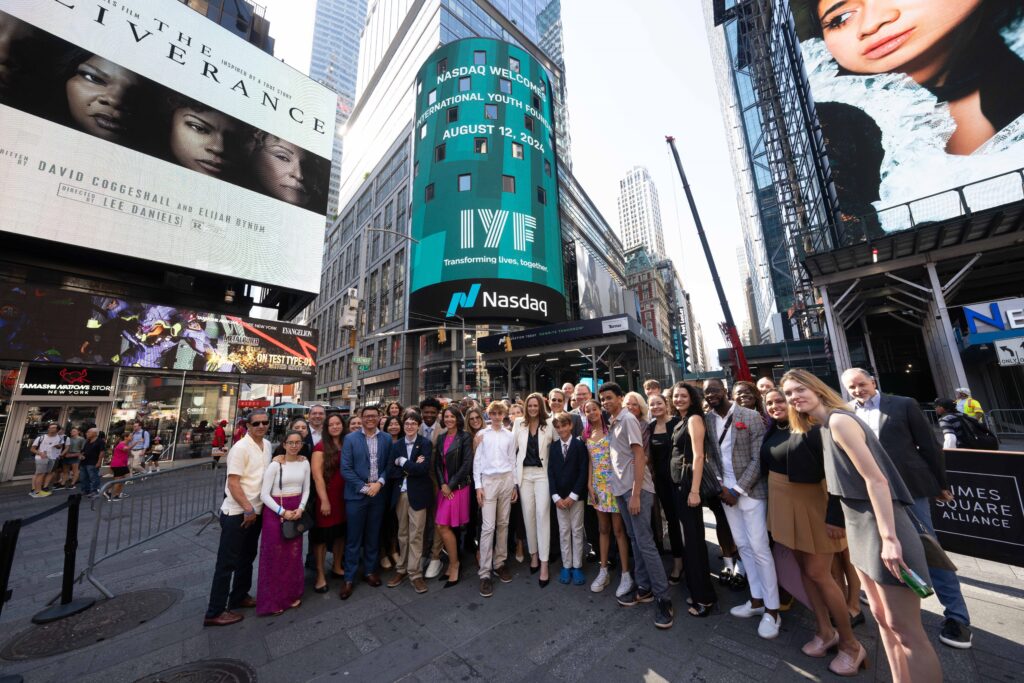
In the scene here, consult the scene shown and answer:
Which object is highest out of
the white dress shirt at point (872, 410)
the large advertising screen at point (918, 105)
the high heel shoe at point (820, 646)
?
the large advertising screen at point (918, 105)

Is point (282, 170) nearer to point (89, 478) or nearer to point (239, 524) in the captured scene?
point (89, 478)

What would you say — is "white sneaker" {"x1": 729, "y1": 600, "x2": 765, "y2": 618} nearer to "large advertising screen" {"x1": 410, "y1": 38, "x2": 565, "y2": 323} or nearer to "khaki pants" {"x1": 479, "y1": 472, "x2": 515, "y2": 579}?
"khaki pants" {"x1": 479, "y1": 472, "x2": 515, "y2": 579}

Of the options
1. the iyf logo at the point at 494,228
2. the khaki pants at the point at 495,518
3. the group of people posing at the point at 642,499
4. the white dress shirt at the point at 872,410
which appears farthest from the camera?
the iyf logo at the point at 494,228

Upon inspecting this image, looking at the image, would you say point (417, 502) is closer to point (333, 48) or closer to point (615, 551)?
point (615, 551)

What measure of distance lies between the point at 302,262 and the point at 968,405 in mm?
26099

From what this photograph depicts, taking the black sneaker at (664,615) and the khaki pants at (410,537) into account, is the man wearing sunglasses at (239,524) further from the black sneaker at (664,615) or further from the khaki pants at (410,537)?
the black sneaker at (664,615)

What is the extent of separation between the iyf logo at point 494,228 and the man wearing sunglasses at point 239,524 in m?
26.1

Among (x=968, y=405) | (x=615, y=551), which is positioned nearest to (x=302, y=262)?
(x=615, y=551)

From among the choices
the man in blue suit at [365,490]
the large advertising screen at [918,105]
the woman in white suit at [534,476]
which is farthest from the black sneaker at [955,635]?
the large advertising screen at [918,105]

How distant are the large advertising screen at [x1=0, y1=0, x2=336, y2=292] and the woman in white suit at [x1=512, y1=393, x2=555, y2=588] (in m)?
20.1

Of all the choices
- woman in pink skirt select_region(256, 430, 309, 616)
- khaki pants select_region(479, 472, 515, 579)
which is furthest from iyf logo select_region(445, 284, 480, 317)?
woman in pink skirt select_region(256, 430, 309, 616)

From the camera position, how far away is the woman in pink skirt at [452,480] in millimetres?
4953

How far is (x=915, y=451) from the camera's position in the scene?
134 inches

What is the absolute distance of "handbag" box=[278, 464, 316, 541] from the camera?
14.0 ft
